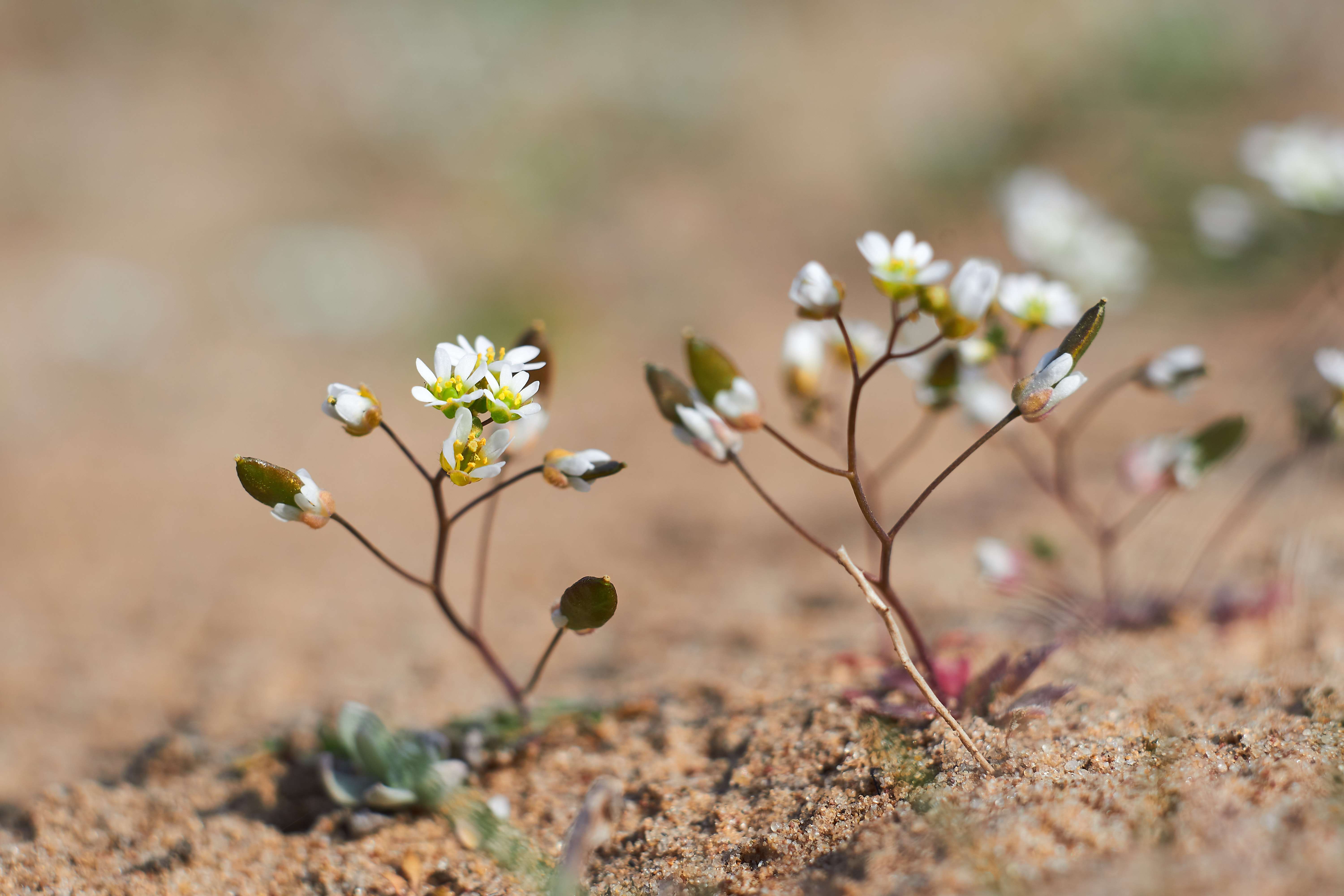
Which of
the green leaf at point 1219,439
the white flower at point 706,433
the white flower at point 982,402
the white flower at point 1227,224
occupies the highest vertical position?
the white flower at point 1227,224

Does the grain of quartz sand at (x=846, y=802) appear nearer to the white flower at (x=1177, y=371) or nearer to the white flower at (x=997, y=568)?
the white flower at (x=997, y=568)

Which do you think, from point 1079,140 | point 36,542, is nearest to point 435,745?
point 36,542

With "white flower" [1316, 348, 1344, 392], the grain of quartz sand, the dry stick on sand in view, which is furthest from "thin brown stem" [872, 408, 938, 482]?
the dry stick on sand

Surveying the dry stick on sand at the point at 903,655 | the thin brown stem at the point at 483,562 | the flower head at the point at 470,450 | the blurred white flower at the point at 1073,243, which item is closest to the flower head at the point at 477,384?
the flower head at the point at 470,450

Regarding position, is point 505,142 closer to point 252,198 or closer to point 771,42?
point 252,198

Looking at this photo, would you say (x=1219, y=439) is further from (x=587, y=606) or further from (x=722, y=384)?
(x=587, y=606)

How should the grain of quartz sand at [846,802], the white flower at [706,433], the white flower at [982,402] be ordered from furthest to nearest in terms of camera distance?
the white flower at [982,402]
the white flower at [706,433]
the grain of quartz sand at [846,802]

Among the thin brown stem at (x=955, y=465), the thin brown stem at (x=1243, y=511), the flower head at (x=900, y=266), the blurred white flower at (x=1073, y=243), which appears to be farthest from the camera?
the blurred white flower at (x=1073, y=243)
